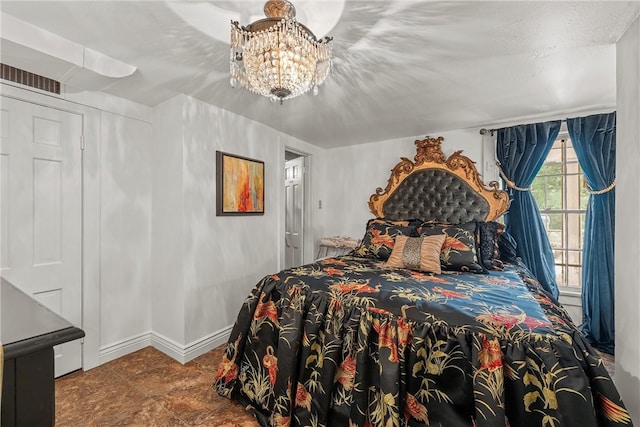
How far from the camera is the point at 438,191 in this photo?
323 cm

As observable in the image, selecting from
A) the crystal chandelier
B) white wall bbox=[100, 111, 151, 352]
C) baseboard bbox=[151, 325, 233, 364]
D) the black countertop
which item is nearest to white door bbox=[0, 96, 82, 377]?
white wall bbox=[100, 111, 151, 352]

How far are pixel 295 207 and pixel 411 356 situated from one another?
312cm

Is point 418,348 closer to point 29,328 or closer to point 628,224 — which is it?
point 628,224

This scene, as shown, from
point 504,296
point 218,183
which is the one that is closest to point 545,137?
point 504,296

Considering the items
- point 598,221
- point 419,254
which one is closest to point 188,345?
point 419,254

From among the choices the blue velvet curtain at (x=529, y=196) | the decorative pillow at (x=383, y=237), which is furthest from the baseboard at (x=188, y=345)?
the blue velvet curtain at (x=529, y=196)

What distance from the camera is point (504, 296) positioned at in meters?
1.66

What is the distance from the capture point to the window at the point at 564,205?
2.99 metres

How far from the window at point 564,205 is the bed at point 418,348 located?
974 millimetres

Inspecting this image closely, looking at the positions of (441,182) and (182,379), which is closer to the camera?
(182,379)

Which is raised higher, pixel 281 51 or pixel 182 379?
pixel 281 51

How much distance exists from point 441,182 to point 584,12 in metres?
1.90

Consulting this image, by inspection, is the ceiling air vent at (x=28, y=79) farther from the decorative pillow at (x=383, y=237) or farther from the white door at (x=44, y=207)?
the decorative pillow at (x=383, y=237)

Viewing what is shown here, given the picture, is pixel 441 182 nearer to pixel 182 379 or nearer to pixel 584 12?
pixel 584 12
